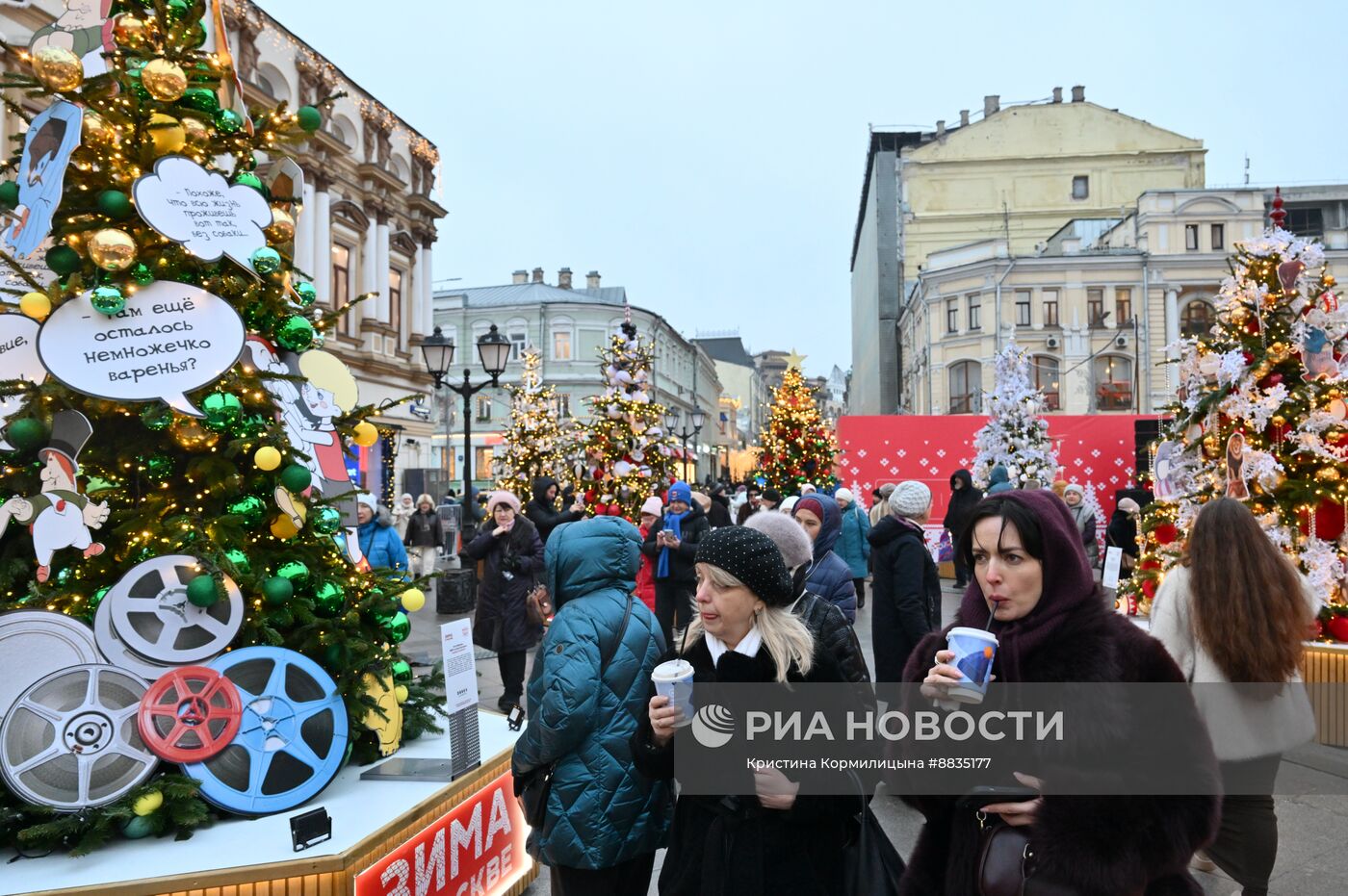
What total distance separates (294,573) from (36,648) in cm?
97

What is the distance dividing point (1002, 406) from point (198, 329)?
18155 mm

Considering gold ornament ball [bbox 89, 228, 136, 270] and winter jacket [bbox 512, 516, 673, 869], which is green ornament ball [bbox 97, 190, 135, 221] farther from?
winter jacket [bbox 512, 516, 673, 869]

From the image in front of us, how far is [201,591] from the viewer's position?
11.8 feet

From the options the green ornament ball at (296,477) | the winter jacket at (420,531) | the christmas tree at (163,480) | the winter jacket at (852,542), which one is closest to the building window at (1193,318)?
the winter jacket at (852,542)

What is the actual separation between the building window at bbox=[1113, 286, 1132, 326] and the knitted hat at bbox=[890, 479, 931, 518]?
134 feet

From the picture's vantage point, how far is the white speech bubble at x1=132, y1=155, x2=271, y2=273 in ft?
12.5

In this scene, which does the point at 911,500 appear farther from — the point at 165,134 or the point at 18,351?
the point at 18,351

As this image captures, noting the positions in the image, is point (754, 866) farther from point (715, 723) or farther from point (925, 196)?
point (925, 196)

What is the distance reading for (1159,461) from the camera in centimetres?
841

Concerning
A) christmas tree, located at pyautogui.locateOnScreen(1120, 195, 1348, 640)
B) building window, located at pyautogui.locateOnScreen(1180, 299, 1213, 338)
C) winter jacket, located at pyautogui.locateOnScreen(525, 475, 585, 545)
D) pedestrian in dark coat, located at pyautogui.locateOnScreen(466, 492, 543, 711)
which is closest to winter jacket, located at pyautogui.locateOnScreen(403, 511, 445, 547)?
winter jacket, located at pyautogui.locateOnScreen(525, 475, 585, 545)

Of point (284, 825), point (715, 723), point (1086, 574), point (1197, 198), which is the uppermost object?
point (1197, 198)

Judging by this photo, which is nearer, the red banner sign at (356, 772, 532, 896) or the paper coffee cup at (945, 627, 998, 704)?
the paper coffee cup at (945, 627, 998, 704)

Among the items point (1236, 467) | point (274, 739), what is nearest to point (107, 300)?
point (274, 739)

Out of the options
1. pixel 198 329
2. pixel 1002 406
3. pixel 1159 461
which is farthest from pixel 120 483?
pixel 1002 406
